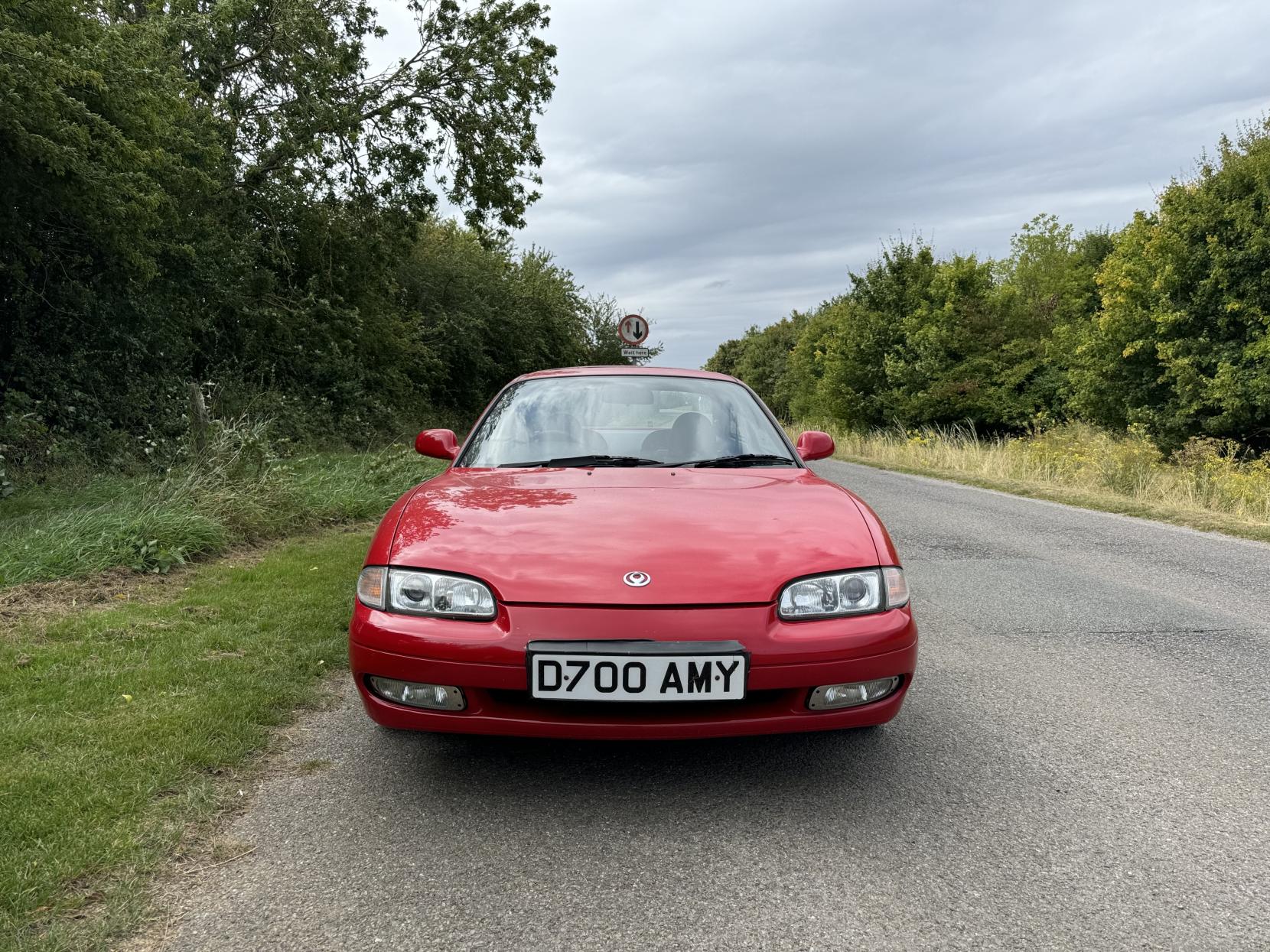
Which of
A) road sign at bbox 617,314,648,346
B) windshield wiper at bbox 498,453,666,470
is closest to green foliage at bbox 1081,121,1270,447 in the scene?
road sign at bbox 617,314,648,346

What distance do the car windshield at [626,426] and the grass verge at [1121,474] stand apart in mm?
7009

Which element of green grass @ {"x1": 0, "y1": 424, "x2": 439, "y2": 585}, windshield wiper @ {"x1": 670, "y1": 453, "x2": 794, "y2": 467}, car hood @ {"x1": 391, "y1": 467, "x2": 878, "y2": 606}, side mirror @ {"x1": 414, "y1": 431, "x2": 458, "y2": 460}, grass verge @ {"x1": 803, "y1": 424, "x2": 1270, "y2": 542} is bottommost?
grass verge @ {"x1": 803, "y1": 424, "x2": 1270, "y2": 542}

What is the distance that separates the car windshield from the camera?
380 centimetres

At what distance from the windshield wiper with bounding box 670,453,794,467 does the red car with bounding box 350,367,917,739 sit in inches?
20.8

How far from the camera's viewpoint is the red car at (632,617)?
8.16 feet

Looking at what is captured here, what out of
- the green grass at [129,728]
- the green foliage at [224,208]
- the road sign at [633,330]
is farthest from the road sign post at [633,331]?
the green grass at [129,728]

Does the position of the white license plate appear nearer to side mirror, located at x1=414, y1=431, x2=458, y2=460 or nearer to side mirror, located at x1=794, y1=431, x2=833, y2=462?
side mirror, located at x1=794, y1=431, x2=833, y2=462

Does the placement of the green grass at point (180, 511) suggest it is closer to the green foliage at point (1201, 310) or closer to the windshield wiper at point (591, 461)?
the windshield wiper at point (591, 461)

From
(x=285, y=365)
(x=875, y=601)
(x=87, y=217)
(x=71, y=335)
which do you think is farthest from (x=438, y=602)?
(x=285, y=365)

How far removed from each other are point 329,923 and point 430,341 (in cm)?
2348

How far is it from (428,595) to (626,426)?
1.64m

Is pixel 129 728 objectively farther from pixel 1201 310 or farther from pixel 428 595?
pixel 1201 310

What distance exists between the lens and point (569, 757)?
10.0 feet

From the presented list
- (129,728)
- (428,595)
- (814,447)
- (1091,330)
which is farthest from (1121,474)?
(129,728)
